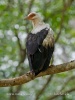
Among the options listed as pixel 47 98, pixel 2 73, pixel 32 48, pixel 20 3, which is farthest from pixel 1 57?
pixel 32 48

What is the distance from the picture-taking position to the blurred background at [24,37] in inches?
139

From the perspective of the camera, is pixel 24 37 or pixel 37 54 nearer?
pixel 37 54

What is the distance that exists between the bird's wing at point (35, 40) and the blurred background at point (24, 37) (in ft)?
2.54

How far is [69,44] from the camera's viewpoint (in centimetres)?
433

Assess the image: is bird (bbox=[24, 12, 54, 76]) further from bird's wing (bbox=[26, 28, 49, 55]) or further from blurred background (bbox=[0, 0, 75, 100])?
blurred background (bbox=[0, 0, 75, 100])

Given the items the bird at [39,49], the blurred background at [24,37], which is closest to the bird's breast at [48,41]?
the bird at [39,49]

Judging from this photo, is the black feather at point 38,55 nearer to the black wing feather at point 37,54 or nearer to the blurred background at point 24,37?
the black wing feather at point 37,54

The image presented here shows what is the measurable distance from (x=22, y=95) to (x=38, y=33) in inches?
41.4

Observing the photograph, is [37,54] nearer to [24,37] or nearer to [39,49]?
[39,49]

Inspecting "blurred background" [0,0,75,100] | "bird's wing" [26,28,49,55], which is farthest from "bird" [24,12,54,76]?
"blurred background" [0,0,75,100]

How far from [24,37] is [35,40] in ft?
5.05

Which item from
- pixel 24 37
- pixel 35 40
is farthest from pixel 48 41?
pixel 24 37

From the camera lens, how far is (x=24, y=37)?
4.00 metres

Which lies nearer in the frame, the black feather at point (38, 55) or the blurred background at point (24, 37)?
the black feather at point (38, 55)
